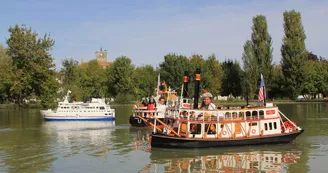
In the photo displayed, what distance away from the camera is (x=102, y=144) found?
3017cm

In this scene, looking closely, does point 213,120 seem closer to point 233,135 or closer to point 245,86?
point 233,135

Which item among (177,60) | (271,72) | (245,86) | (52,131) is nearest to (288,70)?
(271,72)

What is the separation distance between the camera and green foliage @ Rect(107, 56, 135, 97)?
108125 millimetres

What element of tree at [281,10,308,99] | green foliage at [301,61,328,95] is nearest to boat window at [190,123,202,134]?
tree at [281,10,308,99]

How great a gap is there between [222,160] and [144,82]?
8960 centimetres

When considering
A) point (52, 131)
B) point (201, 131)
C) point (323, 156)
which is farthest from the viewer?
point (52, 131)

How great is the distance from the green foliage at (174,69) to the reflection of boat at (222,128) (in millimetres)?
72689

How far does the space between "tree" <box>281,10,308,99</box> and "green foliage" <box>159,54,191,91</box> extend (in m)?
23.3

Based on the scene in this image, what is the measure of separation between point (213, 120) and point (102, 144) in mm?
8261

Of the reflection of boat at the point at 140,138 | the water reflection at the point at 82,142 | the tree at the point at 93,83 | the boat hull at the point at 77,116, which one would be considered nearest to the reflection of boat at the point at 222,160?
the reflection of boat at the point at 140,138

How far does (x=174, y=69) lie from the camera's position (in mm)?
102438

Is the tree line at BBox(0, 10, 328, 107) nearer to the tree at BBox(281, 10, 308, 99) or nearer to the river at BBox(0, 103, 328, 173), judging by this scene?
the tree at BBox(281, 10, 308, 99)

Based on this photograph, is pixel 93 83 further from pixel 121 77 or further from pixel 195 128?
A: pixel 195 128

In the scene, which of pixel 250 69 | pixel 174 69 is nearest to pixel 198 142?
pixel 250 69
